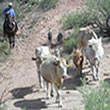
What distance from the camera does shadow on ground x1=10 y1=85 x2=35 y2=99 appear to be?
12836 mm

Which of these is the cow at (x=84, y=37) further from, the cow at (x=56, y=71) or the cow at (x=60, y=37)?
the cow at (x=60, y=37)

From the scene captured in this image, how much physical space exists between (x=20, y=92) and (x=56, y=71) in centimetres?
328

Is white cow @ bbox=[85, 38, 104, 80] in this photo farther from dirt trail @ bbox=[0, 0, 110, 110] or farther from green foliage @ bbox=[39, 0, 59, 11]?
green foliage @ bbox=[39, 0, 59, 11]

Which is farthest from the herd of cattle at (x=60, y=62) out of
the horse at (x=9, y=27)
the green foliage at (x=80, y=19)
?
the horse at (x=9, y=27)

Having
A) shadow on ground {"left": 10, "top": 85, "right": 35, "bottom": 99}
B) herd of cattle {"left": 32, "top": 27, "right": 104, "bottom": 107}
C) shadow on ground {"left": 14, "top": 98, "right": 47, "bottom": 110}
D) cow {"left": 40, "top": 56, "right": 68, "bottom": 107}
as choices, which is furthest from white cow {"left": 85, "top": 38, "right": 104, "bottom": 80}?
shadow on ground {"left": 10, "top": 85, "right": 35, "bottom": 99}

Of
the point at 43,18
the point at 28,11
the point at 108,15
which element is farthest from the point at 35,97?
the point at 28,11

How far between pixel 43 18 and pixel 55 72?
13.2 meters

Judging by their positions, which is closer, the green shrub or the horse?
the green shrub

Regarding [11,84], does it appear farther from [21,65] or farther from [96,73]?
[96,73]

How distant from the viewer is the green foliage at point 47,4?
78.9 feet

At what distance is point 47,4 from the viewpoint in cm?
2494

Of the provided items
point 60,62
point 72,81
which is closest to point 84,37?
point 72,81

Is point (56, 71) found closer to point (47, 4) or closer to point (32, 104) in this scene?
point (32, 104)

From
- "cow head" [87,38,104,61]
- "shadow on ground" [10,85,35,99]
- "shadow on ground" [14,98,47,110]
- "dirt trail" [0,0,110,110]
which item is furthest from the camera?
"shadow on ground" [10,85,35,99]
